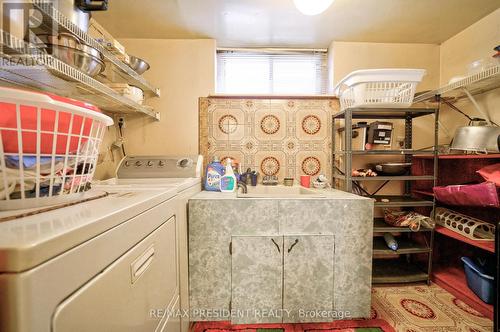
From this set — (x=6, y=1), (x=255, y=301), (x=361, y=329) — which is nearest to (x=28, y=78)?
(x=6, y=1)

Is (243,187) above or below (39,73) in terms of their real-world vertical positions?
below

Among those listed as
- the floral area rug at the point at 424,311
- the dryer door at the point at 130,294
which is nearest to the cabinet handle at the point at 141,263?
the dryer door at the point at 130,294

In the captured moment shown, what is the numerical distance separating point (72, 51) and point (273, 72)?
63.9 inches

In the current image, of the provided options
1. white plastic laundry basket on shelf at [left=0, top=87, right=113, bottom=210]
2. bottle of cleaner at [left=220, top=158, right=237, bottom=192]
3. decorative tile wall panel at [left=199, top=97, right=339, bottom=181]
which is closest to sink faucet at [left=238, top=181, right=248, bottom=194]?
bottle of cleaner at [left=220, top=158, right=237, bottom=192]

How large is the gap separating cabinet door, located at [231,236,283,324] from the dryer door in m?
0.43

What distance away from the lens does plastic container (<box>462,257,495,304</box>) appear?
4.30 ft

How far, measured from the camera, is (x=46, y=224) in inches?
15.5

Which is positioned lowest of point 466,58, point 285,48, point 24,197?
point 24,197

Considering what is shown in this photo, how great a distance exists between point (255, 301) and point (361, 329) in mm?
679

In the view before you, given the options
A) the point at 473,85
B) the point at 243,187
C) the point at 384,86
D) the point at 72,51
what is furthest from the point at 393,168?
the point at 72,51

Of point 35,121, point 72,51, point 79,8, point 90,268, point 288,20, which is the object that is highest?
point 288,20

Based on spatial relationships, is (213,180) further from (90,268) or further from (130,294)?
(90,268)

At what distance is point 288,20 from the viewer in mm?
1638

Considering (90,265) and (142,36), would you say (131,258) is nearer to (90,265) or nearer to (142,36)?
(90,265)
